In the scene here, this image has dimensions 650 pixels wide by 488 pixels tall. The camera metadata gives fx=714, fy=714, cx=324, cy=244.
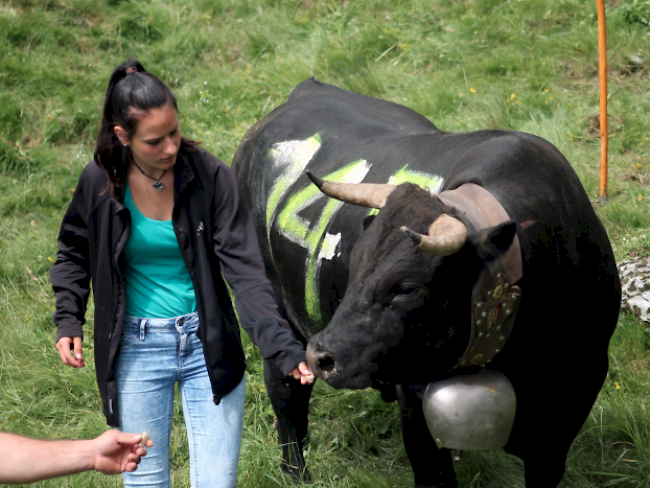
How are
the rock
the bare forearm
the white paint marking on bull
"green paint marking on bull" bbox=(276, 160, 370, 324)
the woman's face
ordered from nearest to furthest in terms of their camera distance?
the bare forearm, the woman's face, the white paint marking on bull, "green paint marking on bull" bbox=(276, 160, 370, 324), the rock

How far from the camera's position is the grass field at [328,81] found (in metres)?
4.11

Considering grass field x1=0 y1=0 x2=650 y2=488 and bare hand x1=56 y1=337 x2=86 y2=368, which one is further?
grass field x1=0 y1=0 x2=650 y2=488

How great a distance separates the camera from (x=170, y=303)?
278 cm

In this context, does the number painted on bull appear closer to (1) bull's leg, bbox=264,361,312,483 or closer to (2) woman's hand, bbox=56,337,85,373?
(1) bull's leg, bbox=264,361,312,483

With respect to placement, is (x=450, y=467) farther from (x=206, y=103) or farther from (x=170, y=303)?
(x=206, y=103)

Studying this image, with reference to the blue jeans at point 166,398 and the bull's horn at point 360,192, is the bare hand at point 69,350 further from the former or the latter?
the bull's horn at point 360,192

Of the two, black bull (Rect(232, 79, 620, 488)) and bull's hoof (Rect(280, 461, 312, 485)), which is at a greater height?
black bull (Rect(232, 79, 620, 488))

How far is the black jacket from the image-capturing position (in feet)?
8.84

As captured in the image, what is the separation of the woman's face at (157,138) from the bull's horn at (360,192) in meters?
0.53

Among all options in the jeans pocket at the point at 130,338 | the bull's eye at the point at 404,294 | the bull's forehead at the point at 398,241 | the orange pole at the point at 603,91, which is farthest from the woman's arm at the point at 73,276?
the orange pole at the point at 603,91

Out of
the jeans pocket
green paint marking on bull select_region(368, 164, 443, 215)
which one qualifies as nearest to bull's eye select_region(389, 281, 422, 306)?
green paint marking on bull select_region(368, 164, 443, 215)

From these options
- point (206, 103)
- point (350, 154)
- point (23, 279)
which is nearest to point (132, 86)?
point (350, 154)

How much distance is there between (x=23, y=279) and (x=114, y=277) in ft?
12.2

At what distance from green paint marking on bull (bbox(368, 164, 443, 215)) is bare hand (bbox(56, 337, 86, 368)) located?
4.59ft
